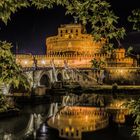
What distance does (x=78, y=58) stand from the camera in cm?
6406

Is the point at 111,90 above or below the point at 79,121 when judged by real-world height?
above

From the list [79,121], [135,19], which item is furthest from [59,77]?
[135,19]

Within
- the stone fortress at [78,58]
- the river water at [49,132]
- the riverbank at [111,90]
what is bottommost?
the river water at [49,132]

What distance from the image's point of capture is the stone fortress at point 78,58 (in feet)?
190

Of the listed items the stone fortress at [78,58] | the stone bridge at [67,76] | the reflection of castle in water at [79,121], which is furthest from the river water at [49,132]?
the stone fortress at [78,58]

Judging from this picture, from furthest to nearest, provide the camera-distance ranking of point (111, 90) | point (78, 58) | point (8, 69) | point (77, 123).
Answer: point (78, 58) < point (111, 90) < point (77, 123) < point (8, 69)

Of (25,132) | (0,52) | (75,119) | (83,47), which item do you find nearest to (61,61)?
(83,47)

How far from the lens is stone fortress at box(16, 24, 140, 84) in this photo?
58.1m

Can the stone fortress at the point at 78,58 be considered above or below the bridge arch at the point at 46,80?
above

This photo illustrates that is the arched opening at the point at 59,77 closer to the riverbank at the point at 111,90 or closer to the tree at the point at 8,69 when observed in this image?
the riverbank at the point at 111,90

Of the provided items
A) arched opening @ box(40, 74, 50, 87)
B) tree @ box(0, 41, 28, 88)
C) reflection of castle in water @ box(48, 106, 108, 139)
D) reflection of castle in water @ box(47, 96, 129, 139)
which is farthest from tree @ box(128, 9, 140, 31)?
arched opening @ box(40, 74, 50, 87)

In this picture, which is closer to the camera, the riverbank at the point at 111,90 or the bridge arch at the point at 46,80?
the riverbank at the point at 111,90

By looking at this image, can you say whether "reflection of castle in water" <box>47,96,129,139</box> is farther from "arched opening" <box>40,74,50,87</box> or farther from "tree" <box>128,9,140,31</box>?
"arched opening" <box>40,74,50,87</box>

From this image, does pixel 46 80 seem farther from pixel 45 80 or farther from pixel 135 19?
pixel 135 19
